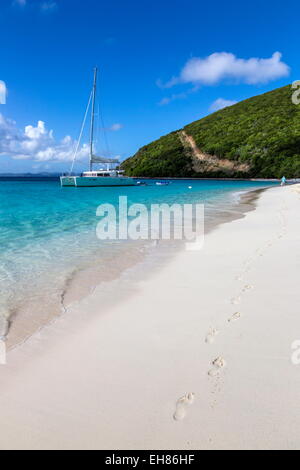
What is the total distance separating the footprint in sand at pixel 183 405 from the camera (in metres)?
2.98

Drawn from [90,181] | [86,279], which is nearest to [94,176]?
[90,181]

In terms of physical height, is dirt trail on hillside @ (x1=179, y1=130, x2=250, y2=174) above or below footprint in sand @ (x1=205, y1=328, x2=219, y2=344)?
above

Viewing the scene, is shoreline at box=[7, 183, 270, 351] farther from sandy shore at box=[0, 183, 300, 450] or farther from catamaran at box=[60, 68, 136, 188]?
catamaran at box=[60, 68, 136, 188]

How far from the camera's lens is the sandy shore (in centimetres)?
282

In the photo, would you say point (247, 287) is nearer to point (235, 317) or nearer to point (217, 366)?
point (235, 317)

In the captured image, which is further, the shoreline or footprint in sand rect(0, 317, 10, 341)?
the shoreline

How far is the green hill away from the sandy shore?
9008 centimetres

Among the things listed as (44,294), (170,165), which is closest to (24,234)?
(44,294)

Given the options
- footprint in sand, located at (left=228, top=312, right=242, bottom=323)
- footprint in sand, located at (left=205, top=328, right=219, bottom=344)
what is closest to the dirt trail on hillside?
footprint in sand, located at (left=228, top=312, right=242, bottom=323)

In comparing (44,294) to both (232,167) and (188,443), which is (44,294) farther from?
(232,167)

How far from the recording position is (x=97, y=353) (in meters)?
4.20

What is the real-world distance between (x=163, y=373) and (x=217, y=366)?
2.16ft
